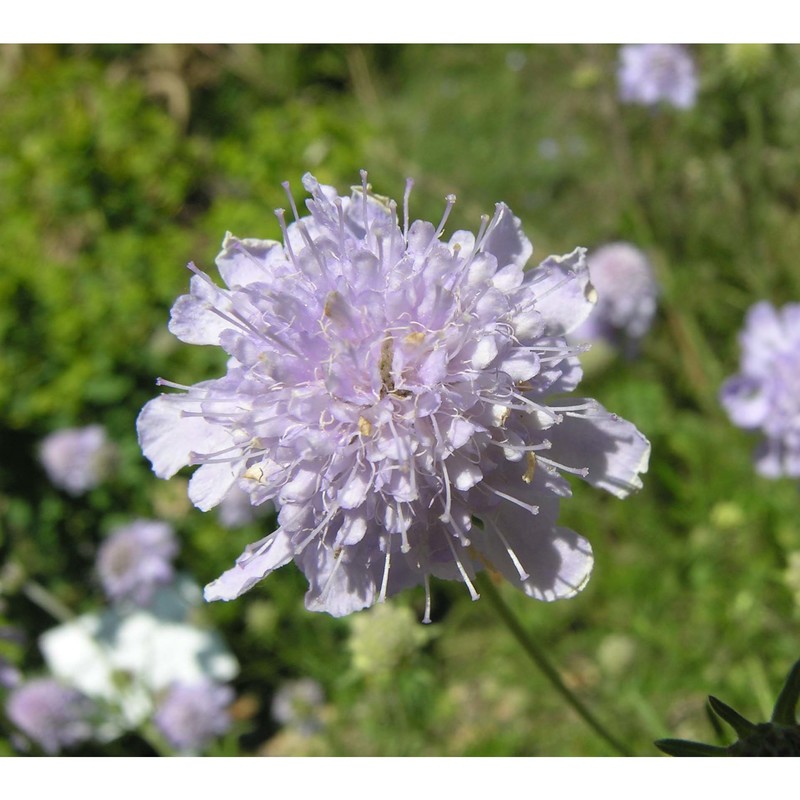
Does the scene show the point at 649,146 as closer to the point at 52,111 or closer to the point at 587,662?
the point at 587,662

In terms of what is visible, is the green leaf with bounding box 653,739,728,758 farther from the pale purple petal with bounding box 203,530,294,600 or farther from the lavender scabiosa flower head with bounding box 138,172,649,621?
the pale purple petal with bounding box 203,530,294,600

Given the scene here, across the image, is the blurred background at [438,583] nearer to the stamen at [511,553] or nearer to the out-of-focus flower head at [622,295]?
the out-of-focus flower head at [622,295]

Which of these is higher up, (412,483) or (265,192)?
(412,483)

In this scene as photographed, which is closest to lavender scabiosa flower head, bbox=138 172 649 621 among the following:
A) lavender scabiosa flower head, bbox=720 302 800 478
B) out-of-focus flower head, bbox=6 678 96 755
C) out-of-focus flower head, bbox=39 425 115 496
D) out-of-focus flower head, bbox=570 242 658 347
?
lavender scabiosa flower head, bbox=720 302 800 478

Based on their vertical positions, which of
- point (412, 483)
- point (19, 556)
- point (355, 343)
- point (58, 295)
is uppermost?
point (355, 343)

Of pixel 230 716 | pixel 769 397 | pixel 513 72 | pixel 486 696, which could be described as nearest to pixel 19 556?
pixel 230 716

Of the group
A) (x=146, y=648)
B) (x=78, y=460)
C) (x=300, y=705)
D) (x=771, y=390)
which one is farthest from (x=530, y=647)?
(x=78, y=460)
